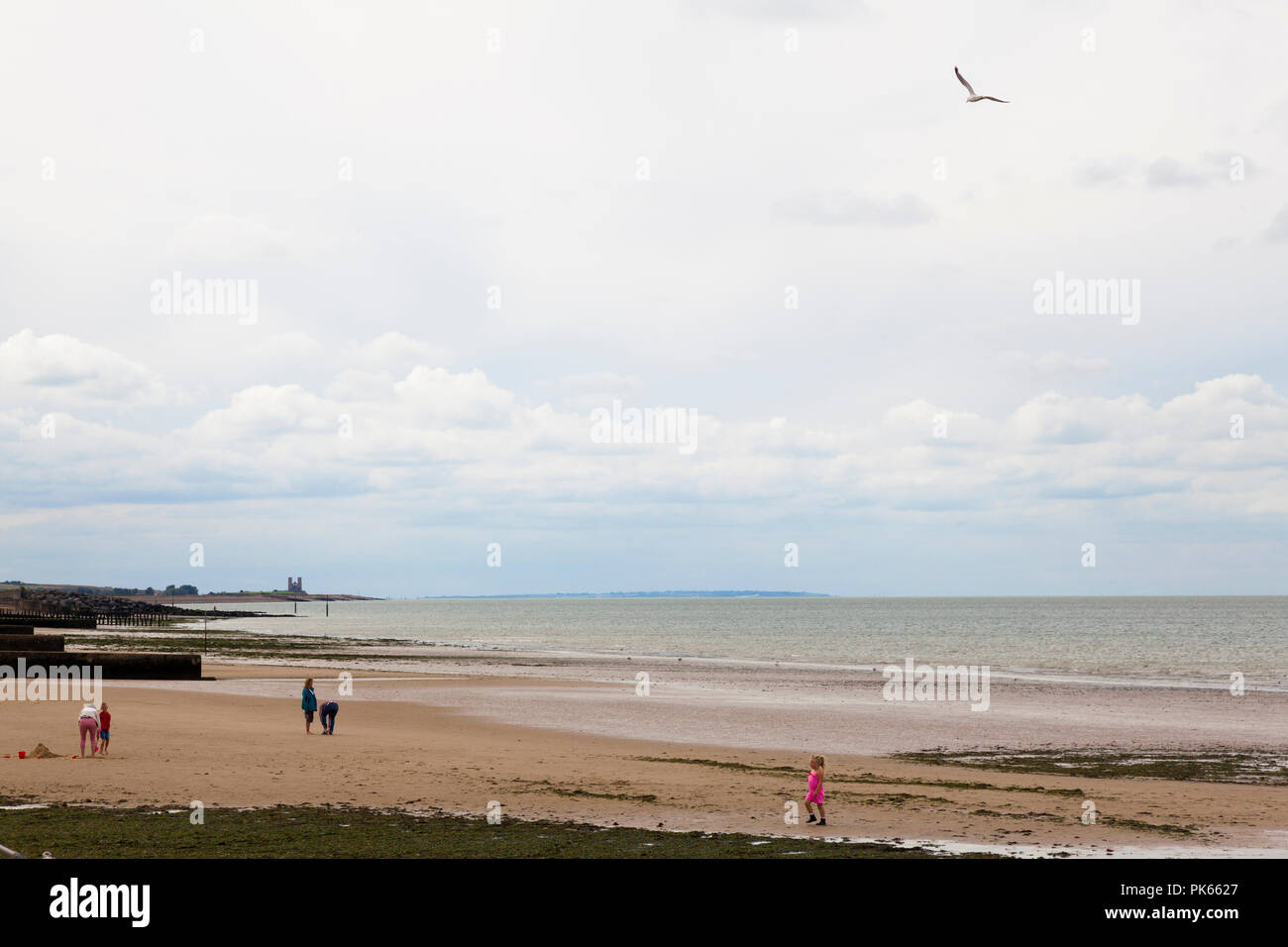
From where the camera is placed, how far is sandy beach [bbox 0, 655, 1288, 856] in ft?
64.5

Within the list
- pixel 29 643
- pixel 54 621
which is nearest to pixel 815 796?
pixel 29 643

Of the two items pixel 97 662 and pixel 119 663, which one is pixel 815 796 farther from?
pixel 119 663

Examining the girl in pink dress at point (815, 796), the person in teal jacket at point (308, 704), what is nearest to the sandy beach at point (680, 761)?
the girl in pink dress at point (815, 796)

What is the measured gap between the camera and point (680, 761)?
28469 mm

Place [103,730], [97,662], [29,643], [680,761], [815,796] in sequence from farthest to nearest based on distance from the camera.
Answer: [29,643], [97,662], [680,761], [103,730], [815,796]

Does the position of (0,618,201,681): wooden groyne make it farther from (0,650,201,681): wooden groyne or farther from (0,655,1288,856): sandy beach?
(0,655,1288,856): sandy beach

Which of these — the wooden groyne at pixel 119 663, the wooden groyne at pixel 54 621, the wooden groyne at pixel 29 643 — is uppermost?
the wooden groyne at pixel 29 643

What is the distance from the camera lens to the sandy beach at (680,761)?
19656 mm

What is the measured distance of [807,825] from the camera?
62.3 ft

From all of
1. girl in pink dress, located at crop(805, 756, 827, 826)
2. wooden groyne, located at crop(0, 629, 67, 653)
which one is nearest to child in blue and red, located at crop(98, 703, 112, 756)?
girl in pink dress, located at crop(805, 756, 827, 826)

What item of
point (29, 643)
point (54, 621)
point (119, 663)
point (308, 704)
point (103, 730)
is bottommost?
point (54, 621)

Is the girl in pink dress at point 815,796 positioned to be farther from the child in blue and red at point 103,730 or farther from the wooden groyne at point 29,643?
the wooden groyne at point 29,643
